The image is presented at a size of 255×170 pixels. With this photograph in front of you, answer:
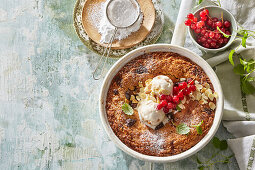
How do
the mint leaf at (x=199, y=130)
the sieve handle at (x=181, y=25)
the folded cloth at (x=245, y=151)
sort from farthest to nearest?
Result: the sieve handle at (x=181, y=25) → the folded cloth at (x=245, y=151) → the mint leaf at (x=199, y=130)

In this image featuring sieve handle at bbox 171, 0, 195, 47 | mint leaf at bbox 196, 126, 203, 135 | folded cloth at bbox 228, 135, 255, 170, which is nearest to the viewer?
mint leaf at bbox 196, 126, 203, 135

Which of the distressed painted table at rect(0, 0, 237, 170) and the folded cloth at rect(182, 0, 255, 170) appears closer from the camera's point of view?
the folded cloth at rect(182, 0, 255, 170)

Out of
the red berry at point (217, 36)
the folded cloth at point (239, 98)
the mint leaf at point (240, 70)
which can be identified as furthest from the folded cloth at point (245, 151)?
the red berry at point (217, 36)

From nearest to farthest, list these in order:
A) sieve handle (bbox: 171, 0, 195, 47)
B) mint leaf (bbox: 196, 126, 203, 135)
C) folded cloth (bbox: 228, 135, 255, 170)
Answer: mint leaf (bbox: 196, 126, 203, 135)
folded cloth (bbox: 228, 135, 255, 170)
sieve handle (bbox: 171, 0, 195, 47)

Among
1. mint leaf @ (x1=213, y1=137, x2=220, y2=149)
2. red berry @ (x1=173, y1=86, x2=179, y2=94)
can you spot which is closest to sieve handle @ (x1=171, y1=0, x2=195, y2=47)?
red berry @ (x1=173, y1=86, x2=179, y2=94)

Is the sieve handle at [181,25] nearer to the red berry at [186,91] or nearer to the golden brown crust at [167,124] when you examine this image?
the golden brown crust at [167,124]

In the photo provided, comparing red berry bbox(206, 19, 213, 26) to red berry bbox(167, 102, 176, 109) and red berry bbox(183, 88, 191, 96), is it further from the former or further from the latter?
red berry bbox(167, 102, 176, 109)

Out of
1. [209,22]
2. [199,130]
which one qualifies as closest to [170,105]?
[199,130]
